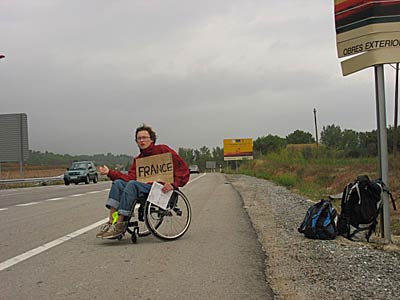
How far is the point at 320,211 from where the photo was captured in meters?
7.29

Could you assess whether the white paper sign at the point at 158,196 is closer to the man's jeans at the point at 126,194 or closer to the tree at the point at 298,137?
the man's jeans at the point at 126,194

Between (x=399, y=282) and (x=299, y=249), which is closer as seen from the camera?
(x=399, y=282)

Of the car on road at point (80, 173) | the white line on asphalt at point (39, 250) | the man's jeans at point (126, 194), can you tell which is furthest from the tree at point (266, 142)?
the man's jeans at point (126, 194)

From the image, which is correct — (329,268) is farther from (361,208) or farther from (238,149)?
(238,149)

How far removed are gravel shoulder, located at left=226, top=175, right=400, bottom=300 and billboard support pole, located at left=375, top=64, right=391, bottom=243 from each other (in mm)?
319

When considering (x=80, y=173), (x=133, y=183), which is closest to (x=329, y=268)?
(x=133, y=183)

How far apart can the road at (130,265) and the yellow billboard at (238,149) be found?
256 ft

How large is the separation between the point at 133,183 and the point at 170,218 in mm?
847

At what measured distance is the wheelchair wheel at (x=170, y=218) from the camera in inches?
285

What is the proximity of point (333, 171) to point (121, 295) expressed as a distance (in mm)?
30948

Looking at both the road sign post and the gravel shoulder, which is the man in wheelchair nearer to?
the gravel shoulder

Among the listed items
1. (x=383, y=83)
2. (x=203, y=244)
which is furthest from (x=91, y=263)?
(x=383, y=83)

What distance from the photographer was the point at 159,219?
7371 mm

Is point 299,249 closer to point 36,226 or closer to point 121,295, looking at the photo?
point 121,295
